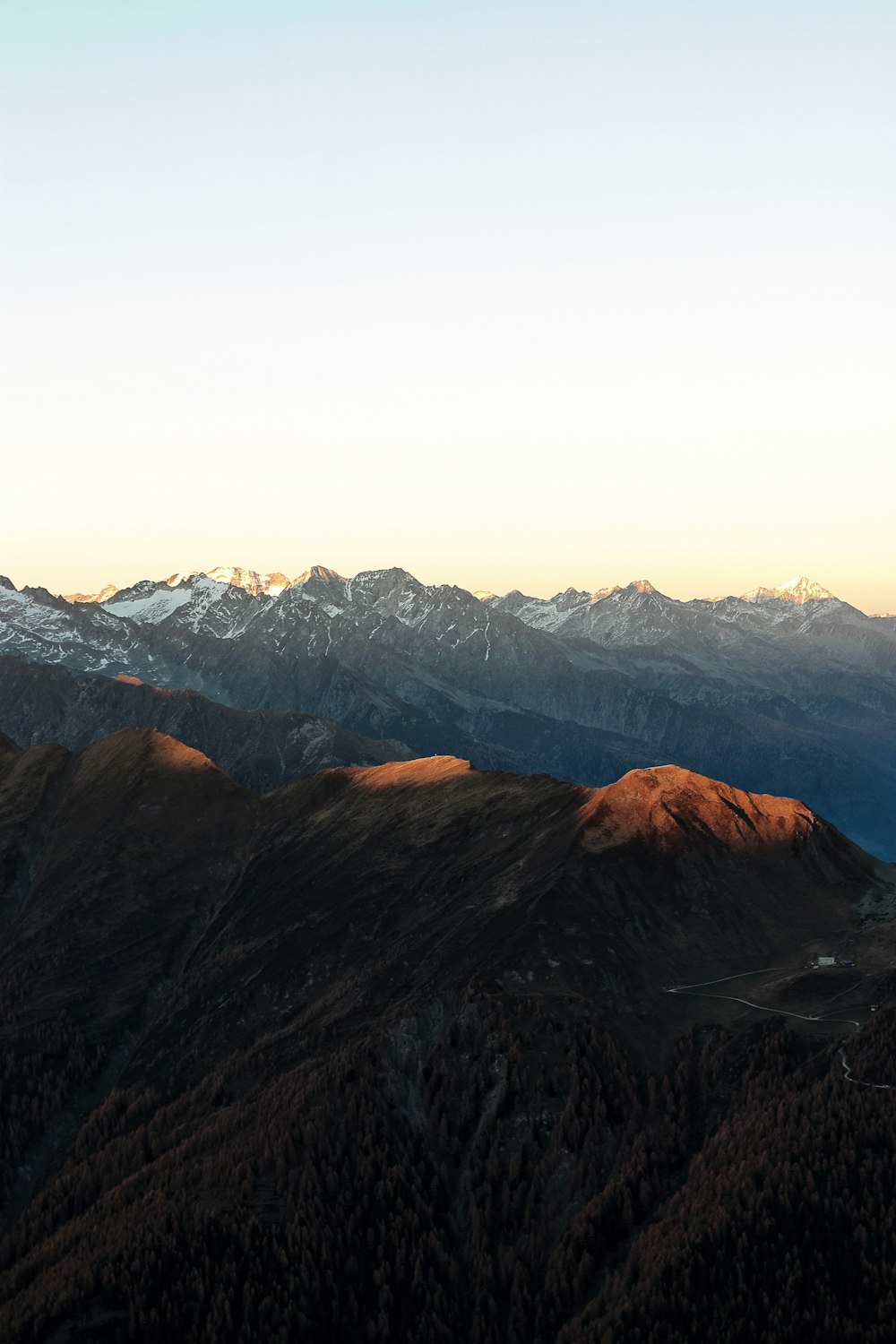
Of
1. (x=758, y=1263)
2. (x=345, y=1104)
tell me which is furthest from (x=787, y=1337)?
(x=345, y=1104)

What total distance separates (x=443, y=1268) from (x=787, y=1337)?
48.2 meters

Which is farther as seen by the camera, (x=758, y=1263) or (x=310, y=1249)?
(x=310, y=1249)

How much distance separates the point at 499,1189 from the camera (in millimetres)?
163375

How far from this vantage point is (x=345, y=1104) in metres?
179

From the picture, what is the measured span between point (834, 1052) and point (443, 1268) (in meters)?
64.3

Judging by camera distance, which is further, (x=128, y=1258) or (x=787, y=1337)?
(x=128, y=1258)

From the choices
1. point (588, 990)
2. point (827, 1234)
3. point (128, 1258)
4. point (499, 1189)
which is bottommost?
point (128, 1258)

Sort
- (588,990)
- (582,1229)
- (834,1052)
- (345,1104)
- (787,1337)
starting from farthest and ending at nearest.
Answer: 1. (588,990)
2. (345,1104)
3. (834,1052)
4. (582,1229)
5. (787,1337)

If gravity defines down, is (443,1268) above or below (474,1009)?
below

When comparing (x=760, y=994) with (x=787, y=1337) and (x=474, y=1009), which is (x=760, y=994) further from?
(x=787, y=1337)

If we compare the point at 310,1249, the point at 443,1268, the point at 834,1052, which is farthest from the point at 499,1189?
the point at 834,1052

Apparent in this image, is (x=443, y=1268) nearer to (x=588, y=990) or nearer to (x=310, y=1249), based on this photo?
(x=310, y=1249)

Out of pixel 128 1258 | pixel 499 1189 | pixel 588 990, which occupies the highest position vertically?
pixel 588 990

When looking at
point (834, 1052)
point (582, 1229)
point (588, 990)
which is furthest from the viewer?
point (588, 990)
